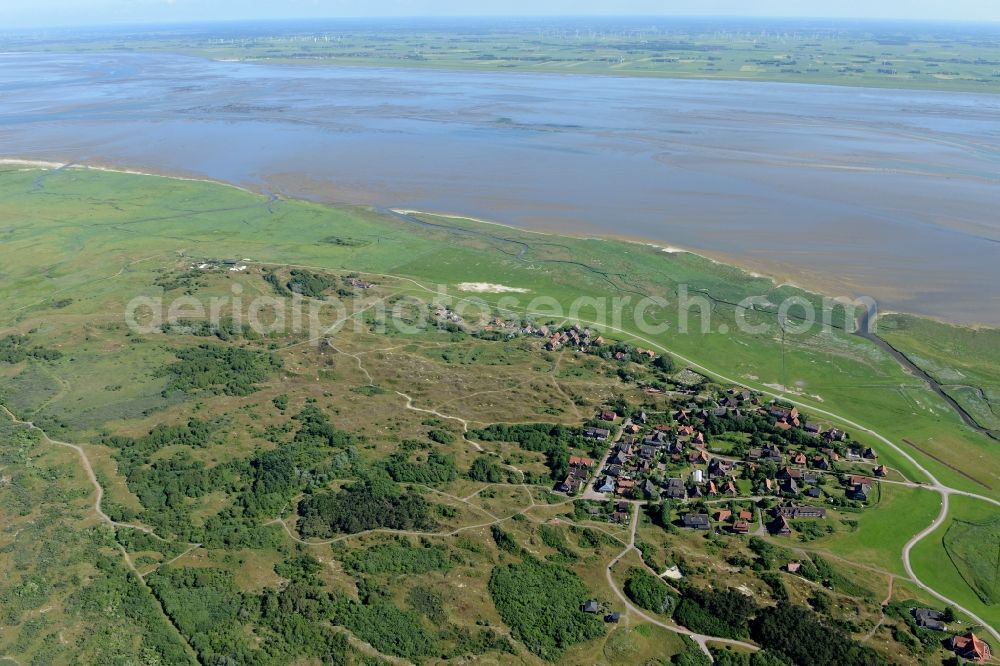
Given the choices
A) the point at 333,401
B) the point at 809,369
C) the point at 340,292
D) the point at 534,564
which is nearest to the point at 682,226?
the point at 809,369

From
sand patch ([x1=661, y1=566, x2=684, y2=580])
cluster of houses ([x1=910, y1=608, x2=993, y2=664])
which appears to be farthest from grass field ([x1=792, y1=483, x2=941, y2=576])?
sand patch ([x1=661, y1=566, x2=684, y2=580])

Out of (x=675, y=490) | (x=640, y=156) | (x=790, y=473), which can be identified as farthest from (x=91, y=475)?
(x=640, y=156)

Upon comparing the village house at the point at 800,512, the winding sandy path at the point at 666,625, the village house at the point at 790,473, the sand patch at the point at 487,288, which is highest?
the sand patch at the point at 487,288

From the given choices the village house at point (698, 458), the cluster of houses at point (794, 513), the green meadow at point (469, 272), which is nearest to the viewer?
the cluster of houses at point (794, 513)

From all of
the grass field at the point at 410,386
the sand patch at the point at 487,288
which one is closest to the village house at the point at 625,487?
the grass field at the point at 410,386

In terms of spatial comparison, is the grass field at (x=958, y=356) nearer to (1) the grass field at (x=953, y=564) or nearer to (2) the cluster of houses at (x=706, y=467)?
(1) the grass field at (x=953, y=564)

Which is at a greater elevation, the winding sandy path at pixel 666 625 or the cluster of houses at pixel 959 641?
the cluster of houses at pixel 959 641

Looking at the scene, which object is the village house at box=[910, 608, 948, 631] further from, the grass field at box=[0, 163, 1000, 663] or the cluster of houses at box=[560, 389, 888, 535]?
the cluster of houses at box=[560, 389, 888, 535]

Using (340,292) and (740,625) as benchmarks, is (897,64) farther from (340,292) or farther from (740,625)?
(740,625)
